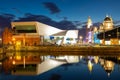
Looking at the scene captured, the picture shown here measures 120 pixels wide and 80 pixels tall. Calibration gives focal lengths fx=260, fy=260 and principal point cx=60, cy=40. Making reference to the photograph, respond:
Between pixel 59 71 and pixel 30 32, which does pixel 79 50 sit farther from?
pixel 59 71

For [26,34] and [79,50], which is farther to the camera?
[26,34]

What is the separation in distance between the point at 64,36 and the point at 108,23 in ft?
172

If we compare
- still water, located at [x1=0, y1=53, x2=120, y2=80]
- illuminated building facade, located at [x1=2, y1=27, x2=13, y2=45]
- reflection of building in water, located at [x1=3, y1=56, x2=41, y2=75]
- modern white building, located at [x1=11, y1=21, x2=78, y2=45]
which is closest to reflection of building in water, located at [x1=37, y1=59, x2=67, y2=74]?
still water, located at [x1=0, y1=53, x2=120, y2=80]

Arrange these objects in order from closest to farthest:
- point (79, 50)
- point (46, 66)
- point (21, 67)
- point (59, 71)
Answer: point (59, 71) < point (21, 67) < point (46, 66) < point (79, 50)

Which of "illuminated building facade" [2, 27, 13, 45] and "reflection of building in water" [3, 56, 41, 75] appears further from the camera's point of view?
"illuminated building facade" [2, 27, 13, 45]

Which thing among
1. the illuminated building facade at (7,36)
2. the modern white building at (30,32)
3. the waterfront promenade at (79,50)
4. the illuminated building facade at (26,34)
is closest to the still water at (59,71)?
the waterfront promenade at (79,50)

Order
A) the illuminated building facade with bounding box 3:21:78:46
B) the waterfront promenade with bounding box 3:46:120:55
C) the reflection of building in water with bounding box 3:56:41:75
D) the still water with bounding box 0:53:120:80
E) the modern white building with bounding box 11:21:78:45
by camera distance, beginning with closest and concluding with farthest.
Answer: the still water with bounding box 0:53:120:80
the reflection of building in water with bounding box 3:56:41:75
the waterfront promenade with bounding box 3:46:120:55
the modern white building with bounding box 11:21:78:45
the illuminated building facade with bounding box 3:21:78:46

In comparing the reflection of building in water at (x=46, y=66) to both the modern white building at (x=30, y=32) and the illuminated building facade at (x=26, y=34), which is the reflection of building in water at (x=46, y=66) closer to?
the modern white building at (x=30, y=32)

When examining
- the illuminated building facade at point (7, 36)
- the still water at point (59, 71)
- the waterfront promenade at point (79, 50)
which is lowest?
the still water at point (59, 71)

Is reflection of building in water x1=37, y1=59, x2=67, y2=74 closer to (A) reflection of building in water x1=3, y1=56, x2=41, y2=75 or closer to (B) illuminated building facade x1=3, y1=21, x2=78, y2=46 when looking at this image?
(A) reflection of building in water x1=3, y1=56, x2=41, y2=75

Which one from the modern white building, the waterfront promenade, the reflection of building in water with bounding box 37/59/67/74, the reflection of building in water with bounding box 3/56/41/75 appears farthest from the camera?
the modern white building

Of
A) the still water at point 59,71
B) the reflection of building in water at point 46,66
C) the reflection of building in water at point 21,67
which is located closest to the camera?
the still water at point 59,71

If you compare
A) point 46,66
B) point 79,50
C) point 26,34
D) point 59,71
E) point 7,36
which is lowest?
point 59,71

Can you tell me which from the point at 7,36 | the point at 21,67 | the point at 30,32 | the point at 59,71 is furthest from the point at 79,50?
the point at 7,36
